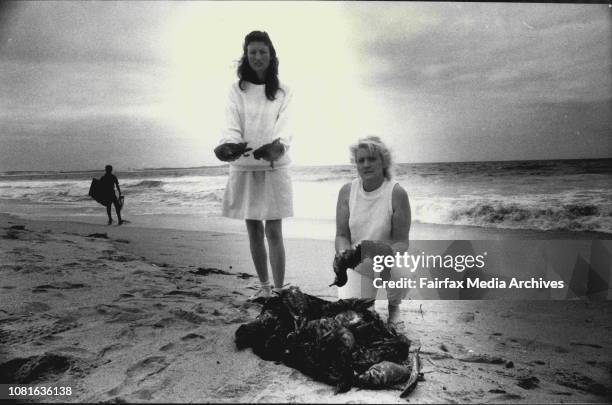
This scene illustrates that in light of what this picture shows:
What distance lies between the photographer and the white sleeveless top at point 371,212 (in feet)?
5.78

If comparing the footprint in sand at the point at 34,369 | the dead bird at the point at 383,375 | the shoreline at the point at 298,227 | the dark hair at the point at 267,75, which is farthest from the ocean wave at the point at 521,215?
the footprint in sand at the point at 34,369

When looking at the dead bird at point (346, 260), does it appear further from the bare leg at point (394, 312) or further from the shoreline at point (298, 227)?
the shoreline at point (298, 227)

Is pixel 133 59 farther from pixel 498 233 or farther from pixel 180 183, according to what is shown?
pixel 180 183

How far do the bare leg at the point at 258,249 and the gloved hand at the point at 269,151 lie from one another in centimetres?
37

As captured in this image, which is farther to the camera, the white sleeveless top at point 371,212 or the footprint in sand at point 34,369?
the white sleeveless top at point 371,212

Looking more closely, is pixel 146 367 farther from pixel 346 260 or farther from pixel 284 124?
pixel 284 124

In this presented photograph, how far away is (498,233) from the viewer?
14.1ft

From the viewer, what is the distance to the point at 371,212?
179cm

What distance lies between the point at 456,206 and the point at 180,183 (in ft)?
15.6

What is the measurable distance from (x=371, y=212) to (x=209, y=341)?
33.4 inches

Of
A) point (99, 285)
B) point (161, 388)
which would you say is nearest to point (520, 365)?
point (161, 388)

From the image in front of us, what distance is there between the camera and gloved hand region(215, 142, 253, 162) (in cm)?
183

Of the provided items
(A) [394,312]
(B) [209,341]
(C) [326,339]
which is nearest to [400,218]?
(A) [394,312]

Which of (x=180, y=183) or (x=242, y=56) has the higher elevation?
(x=242, y=56)
